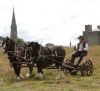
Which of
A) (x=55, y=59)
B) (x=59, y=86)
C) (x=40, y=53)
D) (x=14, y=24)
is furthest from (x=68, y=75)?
(x=14, y=24)

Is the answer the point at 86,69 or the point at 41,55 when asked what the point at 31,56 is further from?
the point at 86,69

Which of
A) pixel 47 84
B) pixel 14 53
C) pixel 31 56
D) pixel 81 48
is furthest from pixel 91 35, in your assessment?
pixel 47 84

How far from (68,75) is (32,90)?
586cm

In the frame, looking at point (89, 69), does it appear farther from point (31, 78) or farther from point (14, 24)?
point (14, 24)

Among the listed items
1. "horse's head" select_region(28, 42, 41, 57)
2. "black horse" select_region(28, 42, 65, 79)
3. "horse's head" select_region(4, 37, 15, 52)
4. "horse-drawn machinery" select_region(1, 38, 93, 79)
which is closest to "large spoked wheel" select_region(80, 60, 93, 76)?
"black horse" select_region(28, 42, 65, 79)

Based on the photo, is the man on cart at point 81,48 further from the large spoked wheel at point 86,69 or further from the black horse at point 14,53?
the black horse at point 14,53

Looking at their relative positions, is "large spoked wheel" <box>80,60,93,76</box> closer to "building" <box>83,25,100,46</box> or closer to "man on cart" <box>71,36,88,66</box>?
"man on cart" <box>71,36,88,66</box>

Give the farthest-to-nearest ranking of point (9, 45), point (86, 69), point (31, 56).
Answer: point (86, 69) → point (31, 56) → point (9, 45)

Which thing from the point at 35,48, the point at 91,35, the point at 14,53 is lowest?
the point at 14,53

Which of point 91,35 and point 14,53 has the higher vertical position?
point 91,35

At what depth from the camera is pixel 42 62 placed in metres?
18.9

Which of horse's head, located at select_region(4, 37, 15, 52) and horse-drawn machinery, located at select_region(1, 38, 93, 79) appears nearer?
horse's head, located at select_region(4, 37, 15, 52)

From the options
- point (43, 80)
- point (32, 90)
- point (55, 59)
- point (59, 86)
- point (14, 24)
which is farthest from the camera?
point (14, 24)

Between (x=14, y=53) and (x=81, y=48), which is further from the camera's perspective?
(x=81, y=48)
